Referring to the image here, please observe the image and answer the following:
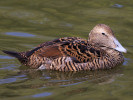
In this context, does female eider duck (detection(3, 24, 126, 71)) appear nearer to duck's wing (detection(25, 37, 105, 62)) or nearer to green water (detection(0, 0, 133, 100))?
duck's wing (detection(25, 37, 105, 62))

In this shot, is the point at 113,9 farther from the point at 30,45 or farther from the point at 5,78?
the point at 5,78

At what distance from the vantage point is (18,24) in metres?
10.6

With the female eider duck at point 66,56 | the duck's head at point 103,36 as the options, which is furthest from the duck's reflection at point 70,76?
the duck's head at point 103,36

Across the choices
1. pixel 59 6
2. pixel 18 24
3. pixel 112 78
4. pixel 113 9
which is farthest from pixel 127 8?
pixel 112 78

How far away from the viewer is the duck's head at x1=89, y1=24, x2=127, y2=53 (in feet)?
26.9

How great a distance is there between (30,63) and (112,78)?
5.71 feet

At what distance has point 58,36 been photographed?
9.84 m

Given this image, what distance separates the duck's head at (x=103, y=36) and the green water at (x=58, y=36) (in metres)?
0.51

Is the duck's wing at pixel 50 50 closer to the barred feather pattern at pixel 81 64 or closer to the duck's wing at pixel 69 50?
the duck's wing at pixel 69 50

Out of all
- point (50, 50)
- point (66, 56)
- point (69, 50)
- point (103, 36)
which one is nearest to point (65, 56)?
point (66, 56)

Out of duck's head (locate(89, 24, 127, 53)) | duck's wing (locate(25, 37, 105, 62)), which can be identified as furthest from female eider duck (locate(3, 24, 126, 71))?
duck's head (locate(89, 24, 127, 53))

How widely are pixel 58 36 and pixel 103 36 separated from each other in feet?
6.24

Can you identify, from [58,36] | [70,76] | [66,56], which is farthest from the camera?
[58,36]

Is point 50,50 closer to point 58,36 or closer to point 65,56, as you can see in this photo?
point 65,56
